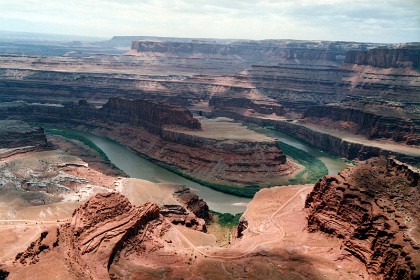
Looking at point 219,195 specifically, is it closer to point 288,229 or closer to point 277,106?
point 288,229

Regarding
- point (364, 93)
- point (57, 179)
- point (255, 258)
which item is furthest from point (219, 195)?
point (364, 93)

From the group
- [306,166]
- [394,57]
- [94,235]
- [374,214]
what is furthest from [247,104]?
[94,235]

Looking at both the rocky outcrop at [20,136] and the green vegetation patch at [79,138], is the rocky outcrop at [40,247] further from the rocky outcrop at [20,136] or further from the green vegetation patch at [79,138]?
the rocky outcrop at [20,136]

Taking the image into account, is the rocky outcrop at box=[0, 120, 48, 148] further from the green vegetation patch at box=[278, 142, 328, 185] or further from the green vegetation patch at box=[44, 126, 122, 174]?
the green vegetation patch at box=[278, 142, 328, 185]

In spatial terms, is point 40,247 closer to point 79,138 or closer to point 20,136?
point 20,136

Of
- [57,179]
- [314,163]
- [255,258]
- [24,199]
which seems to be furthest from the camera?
[314,163]

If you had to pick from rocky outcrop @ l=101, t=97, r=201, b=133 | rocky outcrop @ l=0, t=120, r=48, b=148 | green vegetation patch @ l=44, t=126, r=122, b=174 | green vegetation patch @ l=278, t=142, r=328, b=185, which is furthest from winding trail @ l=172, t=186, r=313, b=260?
rocky outcrop @ l=0, t=120, r=48, b=148
